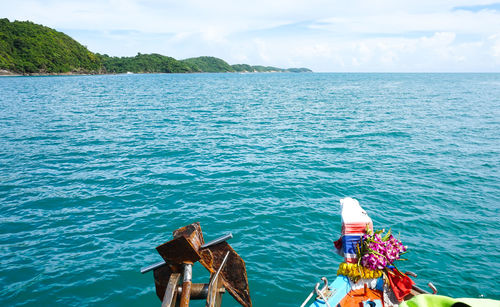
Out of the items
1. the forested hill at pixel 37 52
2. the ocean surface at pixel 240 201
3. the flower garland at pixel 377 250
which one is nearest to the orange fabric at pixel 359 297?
the flower garland at pixel 377 250

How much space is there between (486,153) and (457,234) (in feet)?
49.0

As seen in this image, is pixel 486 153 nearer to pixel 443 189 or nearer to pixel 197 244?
pixel 443 189

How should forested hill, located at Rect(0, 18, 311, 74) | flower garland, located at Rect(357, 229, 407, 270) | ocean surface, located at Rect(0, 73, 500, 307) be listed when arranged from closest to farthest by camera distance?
flower garland, located at Rect(357, 229, 407, 270) → ocean surface, located at Rect(0, 73, 500, 307) → forested hill, located at Rect(0, 18, 311, 74)

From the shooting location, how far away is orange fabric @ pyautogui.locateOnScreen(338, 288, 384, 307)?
7.32 m

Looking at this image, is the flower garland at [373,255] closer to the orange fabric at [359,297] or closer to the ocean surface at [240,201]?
the orange fabric at [359,297]

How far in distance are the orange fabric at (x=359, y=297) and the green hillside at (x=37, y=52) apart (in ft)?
552

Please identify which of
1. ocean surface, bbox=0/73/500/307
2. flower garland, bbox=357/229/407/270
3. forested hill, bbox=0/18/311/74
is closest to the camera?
flower garland, bbox=357/229/407/270

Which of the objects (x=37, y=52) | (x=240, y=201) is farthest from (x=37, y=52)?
(x=240, y=201)

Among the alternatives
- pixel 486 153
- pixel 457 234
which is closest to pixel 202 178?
pixel 457 234

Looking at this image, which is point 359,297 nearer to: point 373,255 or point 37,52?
point 373,255

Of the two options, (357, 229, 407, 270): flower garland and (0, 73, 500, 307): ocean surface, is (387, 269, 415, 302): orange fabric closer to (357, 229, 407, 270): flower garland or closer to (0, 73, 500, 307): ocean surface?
(357, 229, 407, 270): flower garland

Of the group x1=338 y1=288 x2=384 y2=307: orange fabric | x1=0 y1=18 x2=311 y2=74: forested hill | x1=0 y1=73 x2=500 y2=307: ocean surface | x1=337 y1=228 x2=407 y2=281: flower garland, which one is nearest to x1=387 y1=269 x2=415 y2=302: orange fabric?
x1=337 y1=228 x2=407 y2=281: flower garland

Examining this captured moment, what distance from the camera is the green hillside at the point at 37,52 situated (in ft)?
474

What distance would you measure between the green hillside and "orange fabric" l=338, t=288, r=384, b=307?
168 meters
